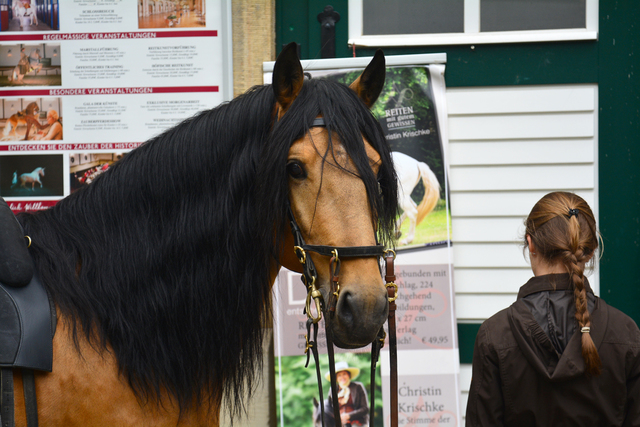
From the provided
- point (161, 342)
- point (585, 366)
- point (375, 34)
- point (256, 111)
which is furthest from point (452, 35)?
point (161, 342)

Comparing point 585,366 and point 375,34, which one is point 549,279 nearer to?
point 585,366

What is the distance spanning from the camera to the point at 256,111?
5.31ft

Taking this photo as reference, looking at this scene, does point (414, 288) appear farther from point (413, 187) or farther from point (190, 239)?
point (190, 239)

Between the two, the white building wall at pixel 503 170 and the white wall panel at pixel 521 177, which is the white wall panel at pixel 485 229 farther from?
the white wall panel at pixel 521 177

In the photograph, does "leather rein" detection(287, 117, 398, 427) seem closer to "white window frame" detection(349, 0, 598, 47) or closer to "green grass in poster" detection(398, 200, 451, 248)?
"green grass in poster" detection(398, 200, 451, 248)

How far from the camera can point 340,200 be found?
1.43 m

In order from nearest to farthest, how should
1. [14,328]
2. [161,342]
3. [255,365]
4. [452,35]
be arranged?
[14,328] → [161,342] → [255,365] → [452,35]

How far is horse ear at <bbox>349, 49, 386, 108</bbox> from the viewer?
174 centimetres

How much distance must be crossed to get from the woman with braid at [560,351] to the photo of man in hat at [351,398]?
1.71 metres

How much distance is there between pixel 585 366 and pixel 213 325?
1234 millimetres

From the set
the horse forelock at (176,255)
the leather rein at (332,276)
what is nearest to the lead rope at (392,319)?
the leather rein at (332,276)

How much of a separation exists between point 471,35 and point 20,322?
11.2 feet

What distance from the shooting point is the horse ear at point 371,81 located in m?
1.74

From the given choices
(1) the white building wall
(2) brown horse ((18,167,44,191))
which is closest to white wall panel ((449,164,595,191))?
(1) the white building wall
